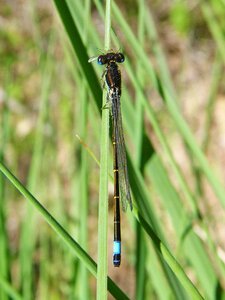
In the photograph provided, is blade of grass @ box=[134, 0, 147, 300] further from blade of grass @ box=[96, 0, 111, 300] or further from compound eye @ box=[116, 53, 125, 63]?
blade of grass @ box=[96, 0, 111, 300]

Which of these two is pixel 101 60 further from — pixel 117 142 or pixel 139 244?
pixel 139 244

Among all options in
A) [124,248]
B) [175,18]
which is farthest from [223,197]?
[175,18]

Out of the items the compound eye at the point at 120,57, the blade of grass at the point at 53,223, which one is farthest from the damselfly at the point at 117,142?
the blade of grass at the point at 53,223

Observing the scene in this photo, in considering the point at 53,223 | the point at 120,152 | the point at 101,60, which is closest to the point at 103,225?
the point at 53,223

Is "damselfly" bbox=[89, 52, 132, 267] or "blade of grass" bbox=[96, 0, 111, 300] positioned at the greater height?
"damselfly" bbox=[89, 52, 132, 267]

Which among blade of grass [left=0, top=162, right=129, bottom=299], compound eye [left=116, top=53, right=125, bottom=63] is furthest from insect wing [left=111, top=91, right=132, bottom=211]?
blade of grass [left=0, top=162, right=129, bottom=299]

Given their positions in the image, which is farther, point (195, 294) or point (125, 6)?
Result: point (125, 6)

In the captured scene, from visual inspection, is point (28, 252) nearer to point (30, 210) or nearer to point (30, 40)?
point (30, 210)

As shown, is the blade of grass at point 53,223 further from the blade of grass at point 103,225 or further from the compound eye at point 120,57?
the compound eye at point 120,57

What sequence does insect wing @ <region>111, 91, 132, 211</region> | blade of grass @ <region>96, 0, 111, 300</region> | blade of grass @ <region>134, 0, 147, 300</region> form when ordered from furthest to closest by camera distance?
blade of grass @ <region>134, 0, 147, 300</region>
insect wing @ <region>111, 91, 132, 211</region>
blade of grass @ <region>96, 0, 111, 300</region>
